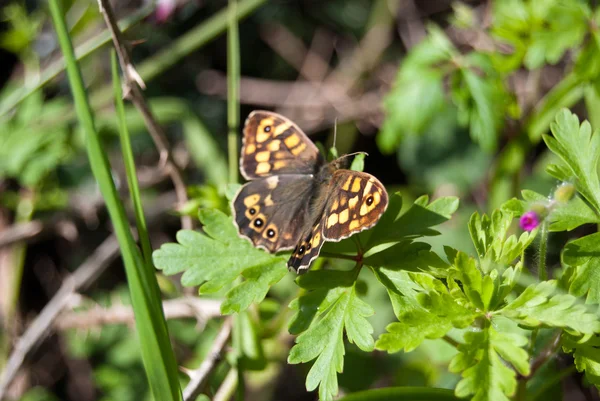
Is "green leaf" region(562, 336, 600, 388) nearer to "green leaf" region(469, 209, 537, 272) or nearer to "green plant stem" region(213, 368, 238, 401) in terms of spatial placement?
"green leaf" region(469, 209, 537, 272)

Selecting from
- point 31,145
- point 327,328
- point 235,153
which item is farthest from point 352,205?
point 31,145

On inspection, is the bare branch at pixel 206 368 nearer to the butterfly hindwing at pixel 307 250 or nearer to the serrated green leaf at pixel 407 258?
the butterfly hindwing at pixel 307 250

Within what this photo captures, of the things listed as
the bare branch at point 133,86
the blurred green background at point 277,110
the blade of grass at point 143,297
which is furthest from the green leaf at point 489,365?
the bare branch at point 133,86

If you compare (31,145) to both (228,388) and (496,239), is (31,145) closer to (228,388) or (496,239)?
(228,388)

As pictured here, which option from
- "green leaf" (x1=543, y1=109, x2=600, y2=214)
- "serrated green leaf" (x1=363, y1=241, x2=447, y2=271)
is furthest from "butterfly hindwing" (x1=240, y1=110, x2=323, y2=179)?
"green leaf" (x1=543, y1=109, x2=600, y2=214)

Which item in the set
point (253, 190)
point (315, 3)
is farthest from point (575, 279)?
point (315, 3)

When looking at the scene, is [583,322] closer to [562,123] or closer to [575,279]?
[575,279]
